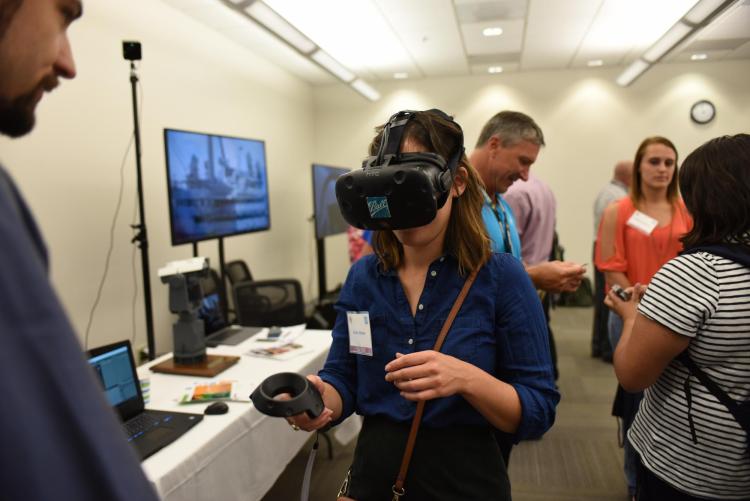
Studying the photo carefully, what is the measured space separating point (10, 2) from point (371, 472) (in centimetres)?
95

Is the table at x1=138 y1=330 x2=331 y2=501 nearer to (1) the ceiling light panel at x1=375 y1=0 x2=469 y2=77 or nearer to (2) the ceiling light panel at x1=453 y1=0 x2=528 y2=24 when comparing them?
(1) the ceiling light panel at x1=375 y1=0 x2=469 y2=77

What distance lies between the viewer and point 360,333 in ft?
3.58

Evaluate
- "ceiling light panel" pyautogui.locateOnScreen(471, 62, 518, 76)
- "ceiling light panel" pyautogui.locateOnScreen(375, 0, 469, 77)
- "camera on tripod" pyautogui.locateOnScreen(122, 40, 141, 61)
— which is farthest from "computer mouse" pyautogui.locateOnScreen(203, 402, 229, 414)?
"ceiling light panel" pyautogui.locateOnScreen(471, 62, 518, 76)

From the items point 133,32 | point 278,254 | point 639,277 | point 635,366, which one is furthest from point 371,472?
point 278,254

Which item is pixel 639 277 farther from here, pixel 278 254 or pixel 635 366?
pixel 278 254

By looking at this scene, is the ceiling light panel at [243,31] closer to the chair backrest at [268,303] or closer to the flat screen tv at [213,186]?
the flat screen tv at [213,186]

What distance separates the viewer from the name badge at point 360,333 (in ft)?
3.54

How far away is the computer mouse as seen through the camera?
1.77 metres

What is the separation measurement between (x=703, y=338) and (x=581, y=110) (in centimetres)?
591

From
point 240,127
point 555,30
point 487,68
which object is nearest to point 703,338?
point 555,30

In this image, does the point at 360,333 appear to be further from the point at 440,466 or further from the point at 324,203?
the point at 324,203

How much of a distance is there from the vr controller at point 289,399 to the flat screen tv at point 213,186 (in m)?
2.43

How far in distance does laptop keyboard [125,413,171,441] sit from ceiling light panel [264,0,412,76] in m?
2.55

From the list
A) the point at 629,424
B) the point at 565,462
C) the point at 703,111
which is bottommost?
the point at 565,462
